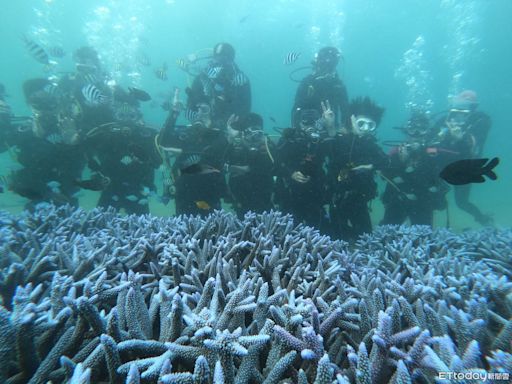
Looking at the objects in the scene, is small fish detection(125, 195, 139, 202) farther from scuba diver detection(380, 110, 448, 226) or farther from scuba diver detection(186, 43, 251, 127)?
scuba diver detection(380, 110, 448, 226)

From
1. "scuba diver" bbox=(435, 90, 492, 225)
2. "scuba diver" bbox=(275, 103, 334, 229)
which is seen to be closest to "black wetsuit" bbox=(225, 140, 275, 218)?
"scuba diver" bbox=(275, 103, 334, 229)

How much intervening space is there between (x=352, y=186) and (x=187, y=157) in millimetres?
4023

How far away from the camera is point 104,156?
7.96 metres

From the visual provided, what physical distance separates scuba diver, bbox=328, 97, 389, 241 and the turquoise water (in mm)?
34813

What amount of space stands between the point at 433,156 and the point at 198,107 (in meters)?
6.62

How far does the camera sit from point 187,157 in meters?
6.91

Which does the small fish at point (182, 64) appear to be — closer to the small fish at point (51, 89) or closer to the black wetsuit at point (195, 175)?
the small fish at point (51, 89)

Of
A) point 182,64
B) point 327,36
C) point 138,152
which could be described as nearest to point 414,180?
point 138,152

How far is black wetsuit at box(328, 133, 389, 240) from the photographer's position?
6691 mm

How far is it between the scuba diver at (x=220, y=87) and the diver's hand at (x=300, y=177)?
3.12 m

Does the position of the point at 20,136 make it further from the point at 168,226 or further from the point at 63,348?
the point at 63,348

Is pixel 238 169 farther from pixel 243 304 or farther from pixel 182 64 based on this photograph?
pixel 182 64

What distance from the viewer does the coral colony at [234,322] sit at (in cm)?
150

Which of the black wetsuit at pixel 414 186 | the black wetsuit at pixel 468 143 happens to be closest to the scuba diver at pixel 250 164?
the black wetsuit at pixel 414 186
